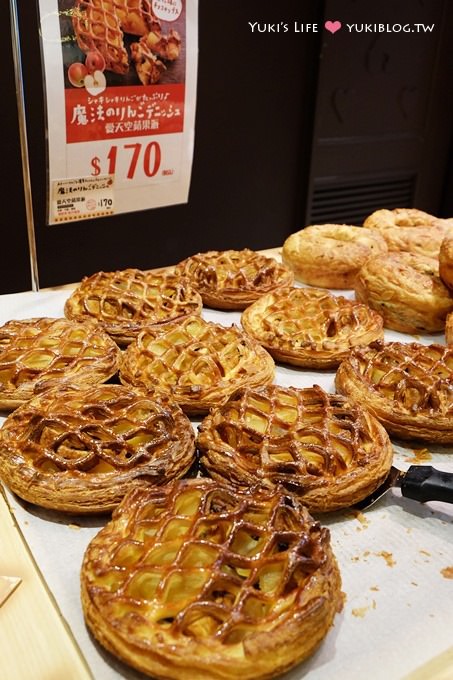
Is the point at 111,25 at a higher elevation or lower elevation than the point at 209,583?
higher

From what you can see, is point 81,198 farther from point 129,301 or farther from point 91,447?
point 91,447

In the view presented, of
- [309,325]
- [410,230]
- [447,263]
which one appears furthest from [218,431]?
[410,230]

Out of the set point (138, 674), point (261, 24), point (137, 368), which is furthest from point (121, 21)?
point (138, 674)

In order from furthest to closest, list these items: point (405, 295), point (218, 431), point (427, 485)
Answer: point (405, 295)
point (218, 431)
point (427, 485)

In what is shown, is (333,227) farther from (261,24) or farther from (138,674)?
(138,674)

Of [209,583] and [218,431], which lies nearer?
[209,583]

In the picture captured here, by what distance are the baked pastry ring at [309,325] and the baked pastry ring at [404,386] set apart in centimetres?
23

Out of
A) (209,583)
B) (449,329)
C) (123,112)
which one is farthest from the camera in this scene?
(123,112)

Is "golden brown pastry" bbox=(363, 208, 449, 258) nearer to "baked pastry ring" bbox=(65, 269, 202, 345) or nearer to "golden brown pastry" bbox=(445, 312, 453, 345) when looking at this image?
"golden brown pastry" bbox=(445, 312, 453, 345)

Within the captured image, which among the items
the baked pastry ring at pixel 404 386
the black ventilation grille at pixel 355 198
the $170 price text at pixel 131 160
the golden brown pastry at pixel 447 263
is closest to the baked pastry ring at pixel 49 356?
the baked pastry ring at pixel 404 386

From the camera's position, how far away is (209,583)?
63.9 inches

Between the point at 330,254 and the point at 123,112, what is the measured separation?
1764mm

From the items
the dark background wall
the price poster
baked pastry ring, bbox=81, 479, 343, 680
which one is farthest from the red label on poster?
baked pastry ring, bbox=81, 479, 343, 680

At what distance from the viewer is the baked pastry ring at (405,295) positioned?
132 inches
